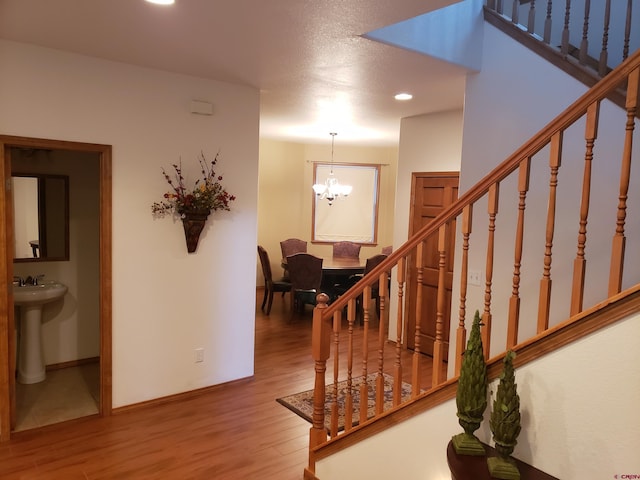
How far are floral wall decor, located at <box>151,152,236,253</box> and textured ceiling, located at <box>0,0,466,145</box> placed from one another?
777 mm

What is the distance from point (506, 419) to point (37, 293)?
3.57 m

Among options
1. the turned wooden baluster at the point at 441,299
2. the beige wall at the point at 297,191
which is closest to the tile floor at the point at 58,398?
the turned wooden baluster at the point at 441,299

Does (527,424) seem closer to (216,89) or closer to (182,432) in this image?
(182,432)

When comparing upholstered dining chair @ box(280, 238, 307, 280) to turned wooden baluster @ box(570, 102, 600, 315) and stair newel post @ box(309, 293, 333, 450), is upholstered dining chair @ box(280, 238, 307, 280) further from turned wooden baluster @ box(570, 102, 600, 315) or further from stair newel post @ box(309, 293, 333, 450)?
turned wooden baluster @ box(570, 102, 600, 315)

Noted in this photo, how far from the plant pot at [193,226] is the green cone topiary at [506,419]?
2.57 m

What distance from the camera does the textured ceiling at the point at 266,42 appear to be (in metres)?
2.40

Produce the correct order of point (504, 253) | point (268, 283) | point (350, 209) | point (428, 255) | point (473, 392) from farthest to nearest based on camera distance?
1. point (350, 209)
2. point (268, 283)
3. point (428, 255)
4. point (504, 253)
5. point (473, 392)

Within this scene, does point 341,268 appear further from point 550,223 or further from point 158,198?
point 550,223

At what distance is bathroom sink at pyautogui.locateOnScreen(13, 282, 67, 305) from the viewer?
3.69 m

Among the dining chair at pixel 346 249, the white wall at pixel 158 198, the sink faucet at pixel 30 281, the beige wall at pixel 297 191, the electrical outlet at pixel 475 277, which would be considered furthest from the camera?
the beige wall at pixel 297 191

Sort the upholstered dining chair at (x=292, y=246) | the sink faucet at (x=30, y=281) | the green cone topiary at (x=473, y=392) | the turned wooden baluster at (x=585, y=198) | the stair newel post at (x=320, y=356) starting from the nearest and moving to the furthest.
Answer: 1. the turned wooden baluster at (x=585, y=198)
2. the green cone topiary at (x=473, y=392)
3. the stair newel post at (x=320, y=356)
4. the sink faucet at (x=30, y=281)
5. the upholstered dining chair at (x=292, y=246)

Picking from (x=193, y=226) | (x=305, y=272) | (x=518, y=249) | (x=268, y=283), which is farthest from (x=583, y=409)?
(x=268, y=283)

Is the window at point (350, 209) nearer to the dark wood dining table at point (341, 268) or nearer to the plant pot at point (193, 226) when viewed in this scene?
the dark wood dining table at point (341, 268)

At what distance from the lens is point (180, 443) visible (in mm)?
3160
